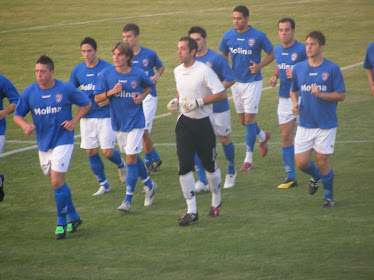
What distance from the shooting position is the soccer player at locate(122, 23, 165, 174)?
11.8m

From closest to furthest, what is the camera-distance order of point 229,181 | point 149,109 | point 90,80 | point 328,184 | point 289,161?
point 328,184, point 90,80, point 289,161, point 229,181, point 149,109

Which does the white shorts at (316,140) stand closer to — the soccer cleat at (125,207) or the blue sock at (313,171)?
the blue sock at (313,171)

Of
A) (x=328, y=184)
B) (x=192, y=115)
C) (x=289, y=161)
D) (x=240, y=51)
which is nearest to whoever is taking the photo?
(x=192, y=115)

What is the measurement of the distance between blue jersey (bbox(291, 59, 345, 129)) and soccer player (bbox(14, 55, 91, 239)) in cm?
333

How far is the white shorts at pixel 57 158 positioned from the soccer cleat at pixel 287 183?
12.3 ft

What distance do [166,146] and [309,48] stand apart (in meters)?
5.70

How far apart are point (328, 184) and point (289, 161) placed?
1448 millimetres

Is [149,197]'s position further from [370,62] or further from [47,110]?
[370,62]

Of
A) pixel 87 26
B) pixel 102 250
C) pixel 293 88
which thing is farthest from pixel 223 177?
pixel 87 26

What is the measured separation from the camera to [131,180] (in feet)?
33.9

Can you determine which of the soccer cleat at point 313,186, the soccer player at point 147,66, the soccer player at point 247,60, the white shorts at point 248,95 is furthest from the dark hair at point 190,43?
the white shorts at point 248,95

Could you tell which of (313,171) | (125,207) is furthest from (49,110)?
(313,171)

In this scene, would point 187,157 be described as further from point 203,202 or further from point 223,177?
point 223,177

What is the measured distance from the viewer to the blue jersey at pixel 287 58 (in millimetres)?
11250
